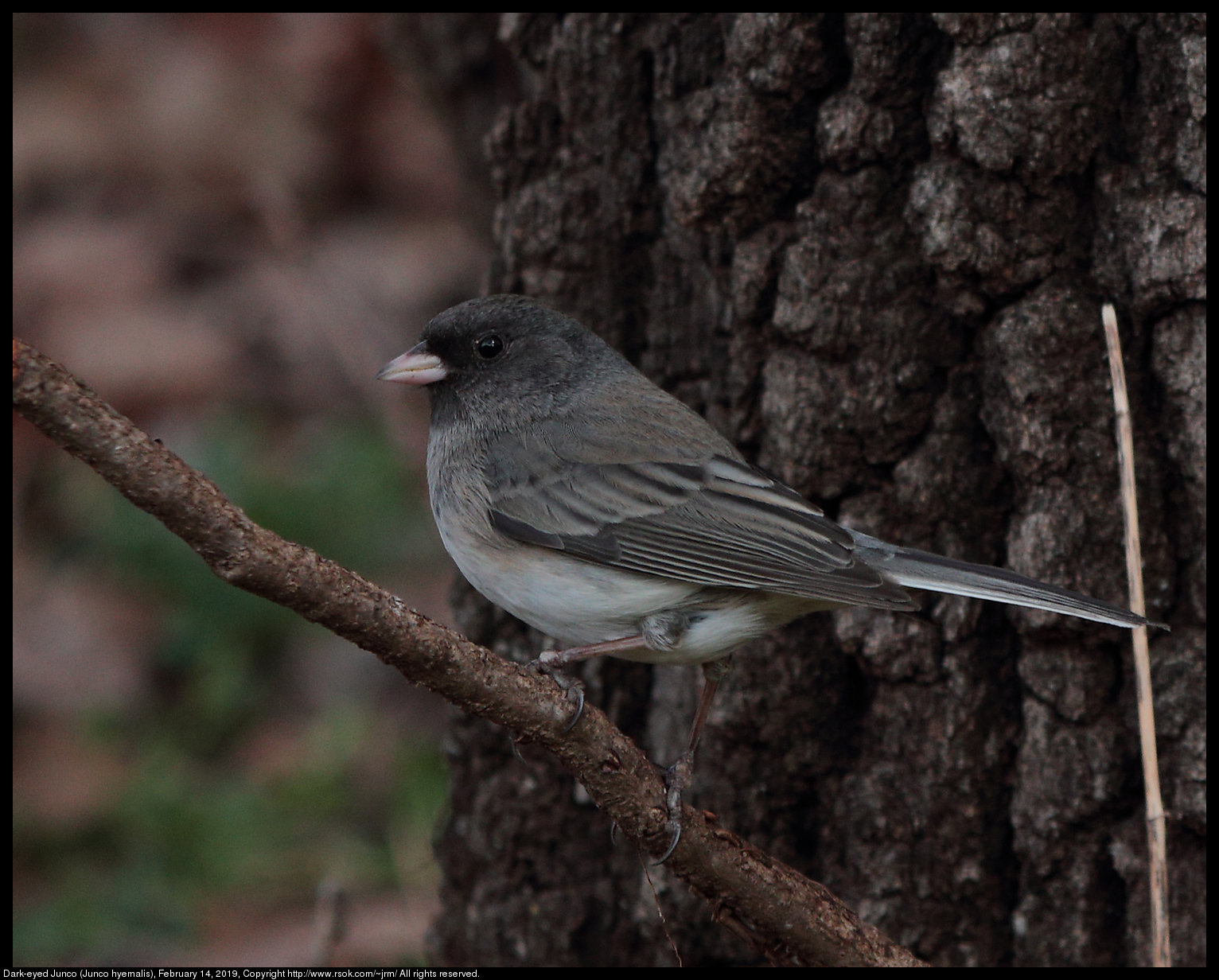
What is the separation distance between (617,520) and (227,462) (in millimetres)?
2369

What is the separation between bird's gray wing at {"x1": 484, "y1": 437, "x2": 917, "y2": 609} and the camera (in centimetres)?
220

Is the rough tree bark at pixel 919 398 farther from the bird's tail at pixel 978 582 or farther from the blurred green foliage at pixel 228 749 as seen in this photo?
the blurred green foliage at pixel 228 749

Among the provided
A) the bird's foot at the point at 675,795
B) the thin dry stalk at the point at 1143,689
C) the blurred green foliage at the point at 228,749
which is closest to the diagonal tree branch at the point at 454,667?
the bird's foot at the point at 675,795

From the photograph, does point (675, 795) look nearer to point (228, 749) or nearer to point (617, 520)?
point (617, 520)

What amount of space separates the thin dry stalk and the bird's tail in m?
0.06

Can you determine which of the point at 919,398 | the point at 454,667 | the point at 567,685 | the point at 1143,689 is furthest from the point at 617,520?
the point at 1143,689

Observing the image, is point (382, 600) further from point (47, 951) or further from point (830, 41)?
point (47, 951)

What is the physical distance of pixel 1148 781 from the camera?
1.87 metres

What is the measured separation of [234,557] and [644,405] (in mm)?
1211

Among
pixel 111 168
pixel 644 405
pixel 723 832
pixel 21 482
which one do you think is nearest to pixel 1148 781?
pixel 723 832

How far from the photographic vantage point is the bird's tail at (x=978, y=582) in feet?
6.36

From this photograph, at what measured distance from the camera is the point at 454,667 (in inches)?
64.0

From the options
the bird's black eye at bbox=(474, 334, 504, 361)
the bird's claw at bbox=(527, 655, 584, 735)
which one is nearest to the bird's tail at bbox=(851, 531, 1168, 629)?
the bird's claw at bbox=(527, 655, 584, 735)

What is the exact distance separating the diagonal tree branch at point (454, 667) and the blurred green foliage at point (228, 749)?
65.2 inches
